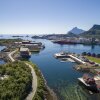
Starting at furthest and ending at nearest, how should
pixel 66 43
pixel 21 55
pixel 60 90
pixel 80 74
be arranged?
pixel 66 43 → pixel 21 55 → pixel 80 74 → pixel 60 90

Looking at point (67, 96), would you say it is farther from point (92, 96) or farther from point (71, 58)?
point (71, 58)

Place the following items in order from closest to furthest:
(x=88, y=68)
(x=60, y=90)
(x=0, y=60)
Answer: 1. (x=60, y=90)
2. (x=88, y=68)
3. (x=0, y=60)

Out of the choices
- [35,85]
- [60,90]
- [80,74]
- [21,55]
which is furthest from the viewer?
[21,55]

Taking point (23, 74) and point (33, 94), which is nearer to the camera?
point (33, 94)

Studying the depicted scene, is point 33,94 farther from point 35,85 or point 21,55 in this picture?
point 21,55

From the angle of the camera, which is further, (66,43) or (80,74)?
(66,43)

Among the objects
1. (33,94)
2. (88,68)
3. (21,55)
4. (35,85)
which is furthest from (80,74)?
(21,55)

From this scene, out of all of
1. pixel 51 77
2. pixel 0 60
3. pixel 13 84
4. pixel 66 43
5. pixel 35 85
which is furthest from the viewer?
pixel 66 43

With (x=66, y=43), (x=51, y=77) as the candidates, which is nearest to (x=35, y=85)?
(x=51, y=77)

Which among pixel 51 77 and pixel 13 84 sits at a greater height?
pixel 13 84
